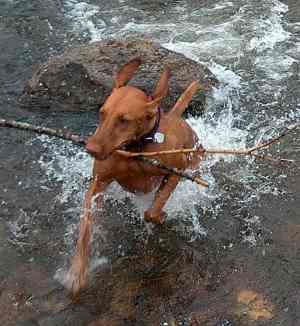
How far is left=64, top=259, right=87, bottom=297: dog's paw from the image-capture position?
16.4ft

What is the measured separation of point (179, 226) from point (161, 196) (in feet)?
1.99

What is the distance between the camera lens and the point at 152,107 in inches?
183

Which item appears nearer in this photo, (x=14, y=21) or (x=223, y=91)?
(x=223, y=91)

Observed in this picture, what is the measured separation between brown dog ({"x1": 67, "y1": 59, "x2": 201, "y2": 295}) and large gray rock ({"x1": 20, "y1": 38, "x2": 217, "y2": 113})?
6.27ft

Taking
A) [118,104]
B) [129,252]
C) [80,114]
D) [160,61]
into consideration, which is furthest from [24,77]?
[118,104]

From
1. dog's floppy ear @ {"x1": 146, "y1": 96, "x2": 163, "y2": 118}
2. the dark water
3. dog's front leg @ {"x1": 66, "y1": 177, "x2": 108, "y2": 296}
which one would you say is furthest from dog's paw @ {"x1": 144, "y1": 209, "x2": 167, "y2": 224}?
dog's floppy ear @ {"x1": 146, "y1": 96, "x2": 163, "y2": 118}

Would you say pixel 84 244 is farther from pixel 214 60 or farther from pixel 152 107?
pixel 214 60

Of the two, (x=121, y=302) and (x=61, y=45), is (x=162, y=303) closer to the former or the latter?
(x=121, y=302)

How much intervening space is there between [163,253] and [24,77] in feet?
12.9

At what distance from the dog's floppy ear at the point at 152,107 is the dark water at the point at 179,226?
5.13 feet

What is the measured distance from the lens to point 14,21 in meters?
10.2

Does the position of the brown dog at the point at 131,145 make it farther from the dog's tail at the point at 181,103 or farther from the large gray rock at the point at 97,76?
the large gray rock at the point at 97,76

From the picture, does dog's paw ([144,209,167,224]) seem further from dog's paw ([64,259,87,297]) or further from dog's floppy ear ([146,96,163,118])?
dog's floppy ear ([146,96,163,118])

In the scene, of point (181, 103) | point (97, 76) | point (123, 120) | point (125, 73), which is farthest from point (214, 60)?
point (123, 120)
